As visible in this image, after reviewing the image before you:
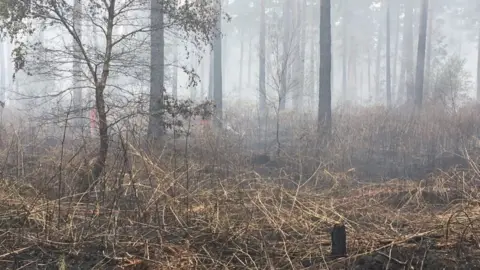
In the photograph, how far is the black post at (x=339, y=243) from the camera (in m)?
3.64

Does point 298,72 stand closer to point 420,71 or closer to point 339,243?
point 420,71

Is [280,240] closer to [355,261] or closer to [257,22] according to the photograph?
[355,261]

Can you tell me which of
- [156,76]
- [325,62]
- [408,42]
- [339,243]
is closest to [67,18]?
[156,76]

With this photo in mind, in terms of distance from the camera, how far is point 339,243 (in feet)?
12.0

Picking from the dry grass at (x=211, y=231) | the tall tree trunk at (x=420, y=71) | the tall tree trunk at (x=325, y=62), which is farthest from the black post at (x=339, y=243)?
the tall tree trunk at (x=420, y=71)

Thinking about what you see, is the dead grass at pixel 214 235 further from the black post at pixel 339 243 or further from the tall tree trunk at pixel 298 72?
the tall tree trunk at pixel 298 72

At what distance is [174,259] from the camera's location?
12.1 feet

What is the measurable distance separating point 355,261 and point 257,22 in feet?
144

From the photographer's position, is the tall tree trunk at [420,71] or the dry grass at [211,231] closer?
the dry grass at [211,231]

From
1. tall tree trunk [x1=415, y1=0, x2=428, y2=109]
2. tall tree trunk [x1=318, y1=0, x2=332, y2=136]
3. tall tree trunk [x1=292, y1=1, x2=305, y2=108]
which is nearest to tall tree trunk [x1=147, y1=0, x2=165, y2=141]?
tall tree trunk [x1=318, y1=0, x2=332, y2=136]

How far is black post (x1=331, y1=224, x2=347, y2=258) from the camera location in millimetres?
3637

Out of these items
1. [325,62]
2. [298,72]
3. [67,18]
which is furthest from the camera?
[298,72]

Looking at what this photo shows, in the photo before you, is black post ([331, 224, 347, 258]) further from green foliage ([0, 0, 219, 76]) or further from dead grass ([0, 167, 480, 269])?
green foliage ([0, 0, 219, 76])

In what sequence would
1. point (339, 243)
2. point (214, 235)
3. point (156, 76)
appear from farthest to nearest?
point (156, 76) < point (214, 235) < point (339, 243)
